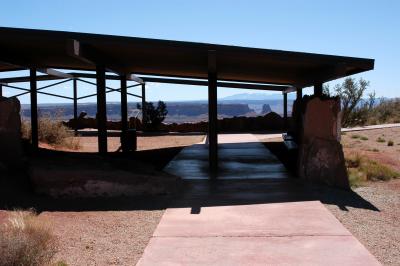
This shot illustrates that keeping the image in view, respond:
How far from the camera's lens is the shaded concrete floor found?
11898 millimetres

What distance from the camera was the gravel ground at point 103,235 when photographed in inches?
230

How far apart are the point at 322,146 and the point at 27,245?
7.06 m

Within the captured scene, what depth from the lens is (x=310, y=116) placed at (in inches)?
436

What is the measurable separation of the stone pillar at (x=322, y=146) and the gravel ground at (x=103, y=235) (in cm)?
400

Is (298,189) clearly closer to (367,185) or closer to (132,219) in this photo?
(367,185)

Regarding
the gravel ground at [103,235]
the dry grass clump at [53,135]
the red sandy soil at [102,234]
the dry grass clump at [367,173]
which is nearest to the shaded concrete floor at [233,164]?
the dry grass clump at [367,173]

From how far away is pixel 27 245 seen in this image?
484 centimetres

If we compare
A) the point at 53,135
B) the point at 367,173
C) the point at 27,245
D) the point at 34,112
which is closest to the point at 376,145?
the point at 367,173

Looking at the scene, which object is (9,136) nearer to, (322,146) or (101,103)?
(101,103)

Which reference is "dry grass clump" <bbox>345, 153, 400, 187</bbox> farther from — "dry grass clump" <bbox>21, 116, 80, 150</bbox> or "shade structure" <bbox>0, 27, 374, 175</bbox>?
"dry grass clump" <bbox>21, 116, 80, 150</bbox>

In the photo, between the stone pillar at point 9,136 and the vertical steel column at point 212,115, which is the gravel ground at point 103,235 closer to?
the stone pillar at point 9,136

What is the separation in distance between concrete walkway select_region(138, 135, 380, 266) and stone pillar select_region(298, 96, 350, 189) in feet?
2.63

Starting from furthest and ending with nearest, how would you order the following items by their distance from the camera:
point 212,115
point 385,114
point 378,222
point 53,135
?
1. point 385,114
2. point 53,135
3. point 212,115
4. point 378,222

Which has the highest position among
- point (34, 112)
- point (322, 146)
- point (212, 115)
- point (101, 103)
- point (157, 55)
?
point (157, 55)
